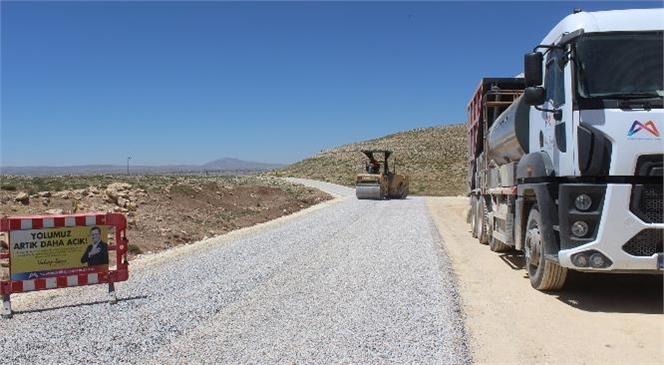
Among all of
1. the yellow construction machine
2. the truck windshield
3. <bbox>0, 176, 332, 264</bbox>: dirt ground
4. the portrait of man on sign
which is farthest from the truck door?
the yellow construction machine

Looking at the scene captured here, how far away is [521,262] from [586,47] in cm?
549

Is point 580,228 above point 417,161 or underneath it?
underneath

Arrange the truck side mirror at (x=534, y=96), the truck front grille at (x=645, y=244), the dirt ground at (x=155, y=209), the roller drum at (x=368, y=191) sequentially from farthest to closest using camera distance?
the roller drum at (x=368, y=191) → the dirt ground at (x=155, y=209) → the truck side mirror at (x=534, y=96) → the truck front grille at (x=645, y=244)

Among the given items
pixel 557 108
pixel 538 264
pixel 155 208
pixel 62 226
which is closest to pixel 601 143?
pixel 557 108

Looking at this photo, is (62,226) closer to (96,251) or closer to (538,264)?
(96,251)

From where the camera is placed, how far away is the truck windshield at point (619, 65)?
23.6ft

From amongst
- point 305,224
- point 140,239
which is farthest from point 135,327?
point 305,224

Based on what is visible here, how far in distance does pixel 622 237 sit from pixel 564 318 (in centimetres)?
115

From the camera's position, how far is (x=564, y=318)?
291 inches

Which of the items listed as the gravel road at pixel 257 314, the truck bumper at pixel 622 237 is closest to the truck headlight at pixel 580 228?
the truck bumper at pixel 622 237

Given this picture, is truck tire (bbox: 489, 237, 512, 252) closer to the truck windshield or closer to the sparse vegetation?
the truck windshield

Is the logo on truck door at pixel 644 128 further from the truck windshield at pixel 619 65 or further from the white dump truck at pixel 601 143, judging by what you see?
the truck windshield at pixel 619 65

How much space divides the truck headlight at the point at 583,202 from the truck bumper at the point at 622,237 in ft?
0.57

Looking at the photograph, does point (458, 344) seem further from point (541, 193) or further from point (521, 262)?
point (521, 262)
